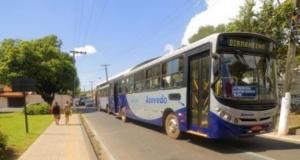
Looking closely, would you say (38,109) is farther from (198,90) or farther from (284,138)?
(198,90)

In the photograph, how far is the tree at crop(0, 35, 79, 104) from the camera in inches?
1603

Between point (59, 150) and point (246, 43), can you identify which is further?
point (59, 150)

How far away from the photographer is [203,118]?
11.2 metres

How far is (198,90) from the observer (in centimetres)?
1162

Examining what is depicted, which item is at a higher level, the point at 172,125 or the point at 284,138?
the point at 172,125

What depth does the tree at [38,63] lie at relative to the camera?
40.7 meters

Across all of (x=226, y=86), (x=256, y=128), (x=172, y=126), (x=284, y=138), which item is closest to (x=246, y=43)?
(x=226, y=86)

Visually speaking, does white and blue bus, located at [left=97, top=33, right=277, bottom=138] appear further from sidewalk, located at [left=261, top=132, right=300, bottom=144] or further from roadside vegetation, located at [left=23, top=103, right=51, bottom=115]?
roadside vegetation, located at [left=23, top=103, right=51, bottom=115]

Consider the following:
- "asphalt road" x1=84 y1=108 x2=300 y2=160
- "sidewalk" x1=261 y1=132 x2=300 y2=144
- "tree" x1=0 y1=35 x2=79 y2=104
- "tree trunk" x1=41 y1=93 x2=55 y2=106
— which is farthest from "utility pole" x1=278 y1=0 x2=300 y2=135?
"tree trunk" x1=41 y1=93 x2=55 y2=106

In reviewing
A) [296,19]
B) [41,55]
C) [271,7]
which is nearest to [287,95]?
[296,19]

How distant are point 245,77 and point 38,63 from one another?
115 ft

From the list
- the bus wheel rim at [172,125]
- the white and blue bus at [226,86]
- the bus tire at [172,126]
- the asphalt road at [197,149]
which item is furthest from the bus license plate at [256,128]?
A: the bus wheel rim at [172,125]

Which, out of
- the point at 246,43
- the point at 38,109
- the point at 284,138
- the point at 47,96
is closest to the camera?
the point at 246,43

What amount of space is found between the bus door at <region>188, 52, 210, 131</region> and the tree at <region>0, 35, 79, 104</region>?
102 ft
